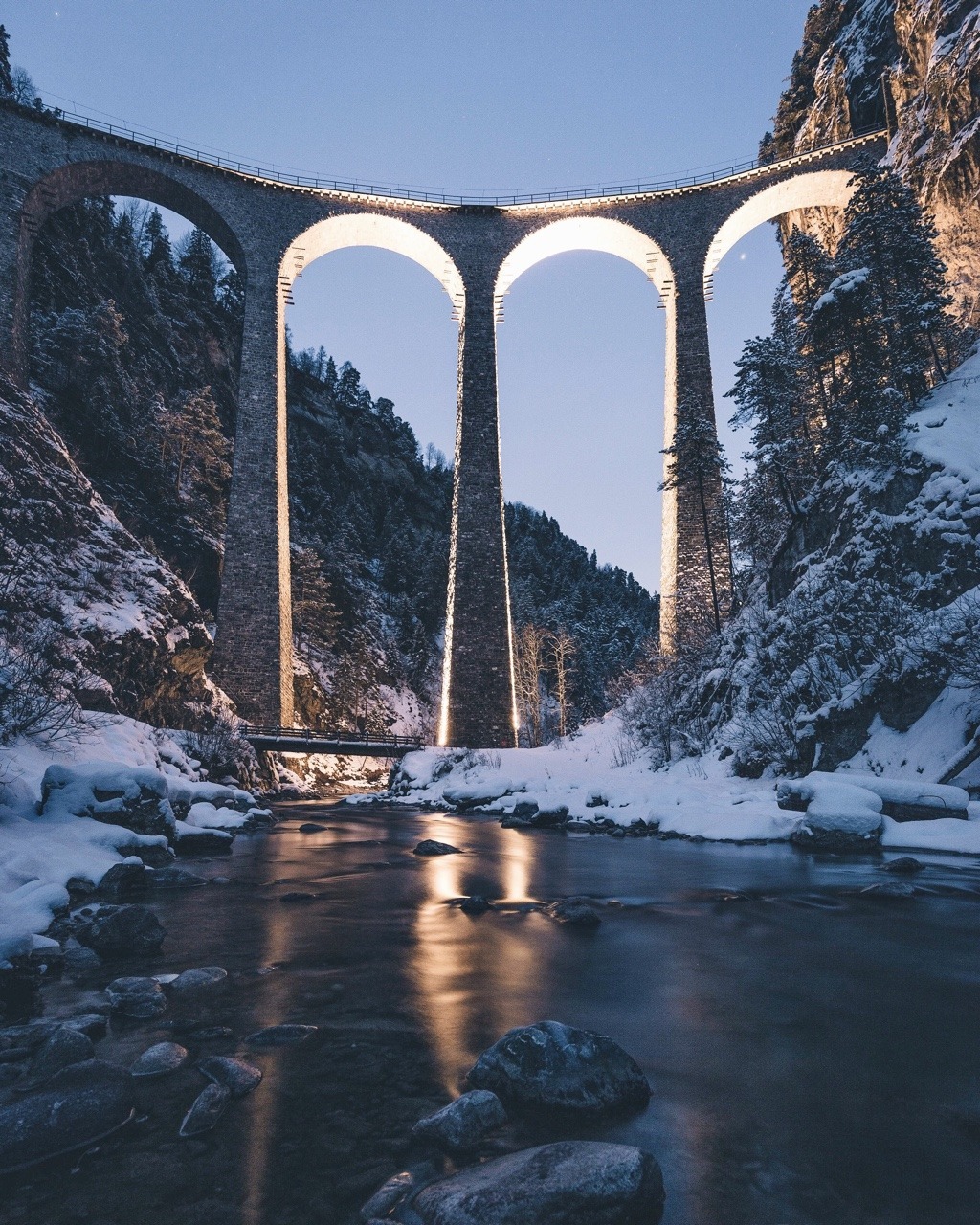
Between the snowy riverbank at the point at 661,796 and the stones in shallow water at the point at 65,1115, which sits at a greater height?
the stones in shallow water at the point at 65,1115

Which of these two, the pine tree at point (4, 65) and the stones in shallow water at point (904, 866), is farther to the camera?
the pine tree at point (4, 65)

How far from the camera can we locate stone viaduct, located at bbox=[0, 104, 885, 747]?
27.0 metres

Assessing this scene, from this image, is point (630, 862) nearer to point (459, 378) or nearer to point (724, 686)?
point (724, 686)

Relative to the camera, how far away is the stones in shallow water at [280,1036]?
3.39 m

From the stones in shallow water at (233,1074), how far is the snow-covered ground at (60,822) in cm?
233

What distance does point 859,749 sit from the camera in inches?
487

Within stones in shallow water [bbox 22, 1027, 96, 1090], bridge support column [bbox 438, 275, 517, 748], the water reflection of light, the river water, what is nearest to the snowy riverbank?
the river water

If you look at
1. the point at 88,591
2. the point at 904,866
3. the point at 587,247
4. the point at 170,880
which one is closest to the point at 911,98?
the point at 587,247

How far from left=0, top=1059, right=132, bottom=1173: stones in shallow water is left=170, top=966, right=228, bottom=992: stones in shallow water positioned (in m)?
1.47

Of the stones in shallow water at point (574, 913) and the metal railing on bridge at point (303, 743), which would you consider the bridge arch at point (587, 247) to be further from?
the stones in shallow water at point (574, 913)

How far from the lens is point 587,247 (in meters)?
34.2

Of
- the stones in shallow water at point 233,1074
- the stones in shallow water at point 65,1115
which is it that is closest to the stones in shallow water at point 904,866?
the stones in shallow water at point 233,1074

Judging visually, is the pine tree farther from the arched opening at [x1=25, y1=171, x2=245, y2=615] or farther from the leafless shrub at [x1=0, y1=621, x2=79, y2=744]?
the leafless shrub at [x1=0, y1=621, x2=79, y2=744]

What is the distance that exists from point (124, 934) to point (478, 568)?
78.1ft
